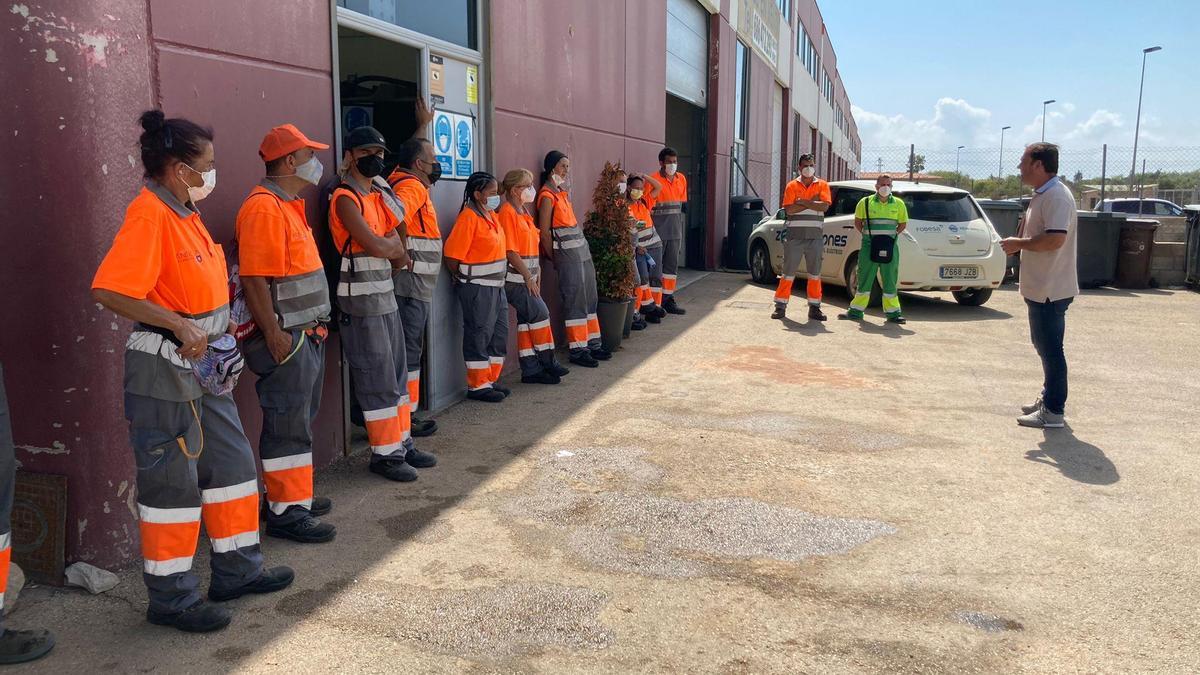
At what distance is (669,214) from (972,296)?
15.9ft

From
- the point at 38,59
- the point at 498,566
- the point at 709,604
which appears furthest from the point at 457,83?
the point at 709,604

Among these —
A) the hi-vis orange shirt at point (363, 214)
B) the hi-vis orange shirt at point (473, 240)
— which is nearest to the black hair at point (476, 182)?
the hi-vis orange shirt at point (473, 240)

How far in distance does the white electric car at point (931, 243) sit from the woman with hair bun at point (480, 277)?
6104mm

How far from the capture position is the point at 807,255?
Result: 1120 centimetres

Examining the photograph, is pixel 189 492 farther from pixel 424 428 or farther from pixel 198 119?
pixel 424 428

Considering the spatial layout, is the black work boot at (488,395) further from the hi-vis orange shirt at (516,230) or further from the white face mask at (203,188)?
the white face mask at (203,188)

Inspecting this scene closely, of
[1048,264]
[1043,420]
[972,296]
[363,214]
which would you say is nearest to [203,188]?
[363,214]

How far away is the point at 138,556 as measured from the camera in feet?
13.1

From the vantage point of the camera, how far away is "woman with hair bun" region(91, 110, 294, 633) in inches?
128

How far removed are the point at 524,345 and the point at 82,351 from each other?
4489 mm

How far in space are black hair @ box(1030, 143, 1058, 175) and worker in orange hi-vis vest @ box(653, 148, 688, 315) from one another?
5163 millimetres

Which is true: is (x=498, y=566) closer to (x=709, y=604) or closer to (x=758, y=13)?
(x=709, y=604)

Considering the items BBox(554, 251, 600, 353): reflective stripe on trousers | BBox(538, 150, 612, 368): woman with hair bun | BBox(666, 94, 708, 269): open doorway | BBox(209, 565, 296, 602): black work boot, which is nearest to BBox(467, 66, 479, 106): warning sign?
BBox(538, 150, 612, 368): woman with hair bun

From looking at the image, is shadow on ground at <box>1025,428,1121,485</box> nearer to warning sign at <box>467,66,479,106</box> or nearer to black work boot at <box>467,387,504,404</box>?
black work boot at <box>467,387,504,404</box>
